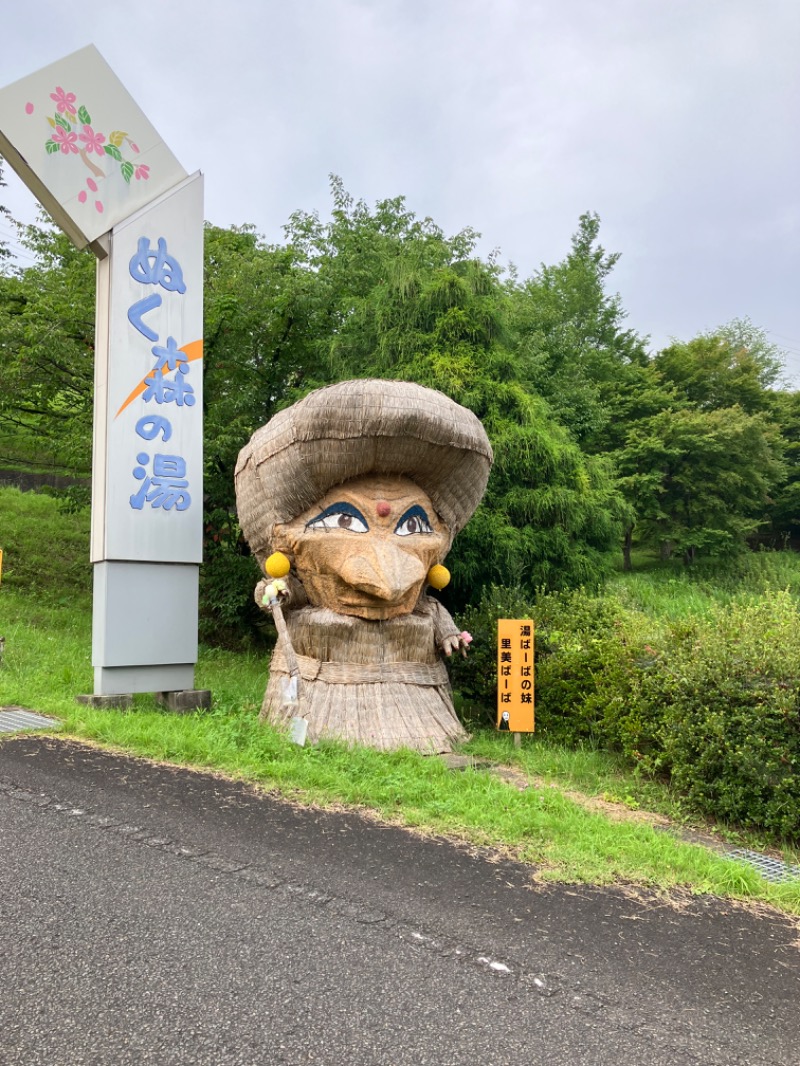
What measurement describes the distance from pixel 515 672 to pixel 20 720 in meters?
4.13

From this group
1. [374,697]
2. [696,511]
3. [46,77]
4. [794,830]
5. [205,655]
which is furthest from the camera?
[696,511]

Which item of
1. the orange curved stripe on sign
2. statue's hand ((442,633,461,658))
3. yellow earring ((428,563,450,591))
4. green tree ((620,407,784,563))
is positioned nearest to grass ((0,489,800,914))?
statue's hand ((442,633,461,658))

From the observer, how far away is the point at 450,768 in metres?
6.01

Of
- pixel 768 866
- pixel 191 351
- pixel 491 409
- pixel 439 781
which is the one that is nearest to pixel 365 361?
pixel 491 409

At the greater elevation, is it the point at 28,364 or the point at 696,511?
the point at 28,364

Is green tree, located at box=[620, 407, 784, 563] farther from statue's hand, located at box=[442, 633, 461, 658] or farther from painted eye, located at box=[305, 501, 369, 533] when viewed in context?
painted eye, located at box=[305, 501, 369, 533]

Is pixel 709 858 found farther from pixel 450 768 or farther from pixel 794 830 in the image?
pixel 450 768

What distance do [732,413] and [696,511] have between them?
2912 mm

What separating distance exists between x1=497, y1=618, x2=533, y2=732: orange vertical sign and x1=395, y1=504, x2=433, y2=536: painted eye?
1.05 m

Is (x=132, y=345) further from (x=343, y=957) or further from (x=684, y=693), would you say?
(x=343, y=957)

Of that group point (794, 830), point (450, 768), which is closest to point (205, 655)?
point (450, 768)

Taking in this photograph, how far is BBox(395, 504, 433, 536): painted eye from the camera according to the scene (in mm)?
6871

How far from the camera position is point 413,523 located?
696 centimetres

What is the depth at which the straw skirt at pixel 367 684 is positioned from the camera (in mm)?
6383
